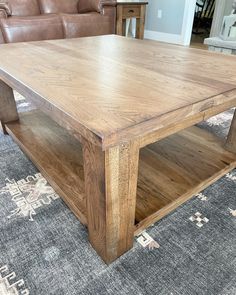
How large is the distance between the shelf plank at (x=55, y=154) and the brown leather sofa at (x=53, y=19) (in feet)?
3.73

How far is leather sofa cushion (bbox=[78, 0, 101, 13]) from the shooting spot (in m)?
2.50

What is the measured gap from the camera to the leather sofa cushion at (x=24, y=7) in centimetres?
236

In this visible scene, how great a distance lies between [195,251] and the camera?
0.71 metres

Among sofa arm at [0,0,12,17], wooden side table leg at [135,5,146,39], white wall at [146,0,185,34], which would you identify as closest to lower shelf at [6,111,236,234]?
sofa arm at [0,0,12,17]

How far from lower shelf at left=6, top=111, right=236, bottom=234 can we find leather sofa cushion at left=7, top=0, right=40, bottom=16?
168 centimetres

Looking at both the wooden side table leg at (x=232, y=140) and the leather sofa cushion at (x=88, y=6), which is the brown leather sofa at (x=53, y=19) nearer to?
the leather sofa cushion at (x=88, y=6)

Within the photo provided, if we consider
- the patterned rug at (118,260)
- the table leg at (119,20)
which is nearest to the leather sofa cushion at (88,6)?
the table leg at (119,20)

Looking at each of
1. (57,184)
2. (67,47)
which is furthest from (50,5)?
(57,184)

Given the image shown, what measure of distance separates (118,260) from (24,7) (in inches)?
102

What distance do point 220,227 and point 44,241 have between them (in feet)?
1.82

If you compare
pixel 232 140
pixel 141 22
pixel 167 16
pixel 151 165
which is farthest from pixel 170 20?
→ pixel 151 165

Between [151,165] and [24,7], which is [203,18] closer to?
[24,7]

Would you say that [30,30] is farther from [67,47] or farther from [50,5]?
[67,47]

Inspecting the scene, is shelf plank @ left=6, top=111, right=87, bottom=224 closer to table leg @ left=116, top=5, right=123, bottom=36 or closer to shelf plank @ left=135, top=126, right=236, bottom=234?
shelf plank @ left=135, top=126, right=236, bottom=234
